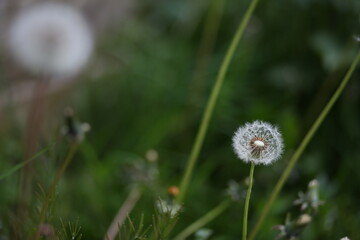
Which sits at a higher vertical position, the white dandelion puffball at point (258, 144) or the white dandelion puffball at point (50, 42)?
the white dandelion puffball at point (50, 42)

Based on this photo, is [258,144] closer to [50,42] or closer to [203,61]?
[50,42]

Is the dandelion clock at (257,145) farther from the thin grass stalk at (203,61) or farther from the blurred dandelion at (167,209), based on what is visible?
the thin grass stalk at (203,61)

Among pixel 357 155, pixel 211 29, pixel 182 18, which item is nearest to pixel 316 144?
pixel 357 155

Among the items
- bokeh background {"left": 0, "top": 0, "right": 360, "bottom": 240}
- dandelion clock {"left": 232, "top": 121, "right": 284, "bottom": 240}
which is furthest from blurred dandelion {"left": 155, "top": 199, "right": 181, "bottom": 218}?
bokeh background {"left": 0, "top": 0, "right": 360, "bottom": 240}

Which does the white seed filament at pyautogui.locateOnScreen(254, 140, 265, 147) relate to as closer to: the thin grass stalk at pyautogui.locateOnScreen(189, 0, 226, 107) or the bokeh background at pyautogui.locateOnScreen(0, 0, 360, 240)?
the bokeh background at pyautogui.locateOnScreen(0, 0, 360, 240)

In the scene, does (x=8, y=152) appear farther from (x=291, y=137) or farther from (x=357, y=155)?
(x=357, y=155)

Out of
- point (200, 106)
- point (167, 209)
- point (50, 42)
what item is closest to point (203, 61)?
point (200, 106)

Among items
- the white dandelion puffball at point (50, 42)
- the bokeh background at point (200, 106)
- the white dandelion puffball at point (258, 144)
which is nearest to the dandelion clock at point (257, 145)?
the white dandelion puffball at point (258, 144)
